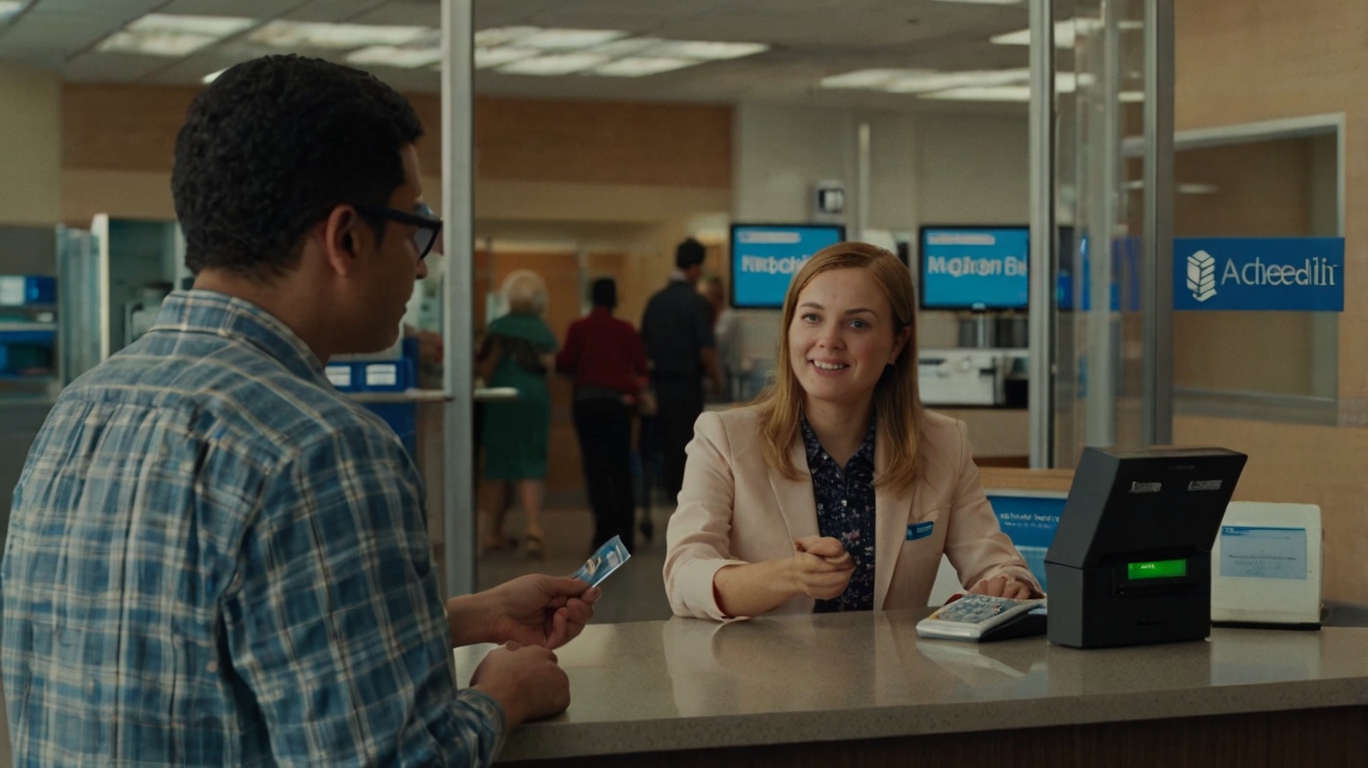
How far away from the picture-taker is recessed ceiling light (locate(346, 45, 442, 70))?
6.54 metres

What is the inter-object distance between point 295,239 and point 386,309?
128mm

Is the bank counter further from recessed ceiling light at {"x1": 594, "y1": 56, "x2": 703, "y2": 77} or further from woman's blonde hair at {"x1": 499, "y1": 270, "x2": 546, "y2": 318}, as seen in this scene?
recessed ceiling light at {"x1": 594, "y1": 56, "x2": 703, "y2": 77}

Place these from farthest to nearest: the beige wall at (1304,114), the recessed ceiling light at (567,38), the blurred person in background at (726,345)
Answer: the blurred person in background at (726,345) → the recessed ceiling light at (567,38) → the beige wall at (1304,114)

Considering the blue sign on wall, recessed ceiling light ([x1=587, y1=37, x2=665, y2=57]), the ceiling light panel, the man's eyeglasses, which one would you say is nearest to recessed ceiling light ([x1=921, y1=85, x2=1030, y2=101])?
recessed ceiling light ([x1=587, y1=37, x2=665, y2=57])

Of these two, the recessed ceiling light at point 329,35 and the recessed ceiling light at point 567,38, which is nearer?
the recessed ceiling light at point 329,35

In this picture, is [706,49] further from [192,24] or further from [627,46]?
[192,24]

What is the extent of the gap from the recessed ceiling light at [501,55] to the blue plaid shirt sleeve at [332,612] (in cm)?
909

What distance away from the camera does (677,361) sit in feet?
32.0

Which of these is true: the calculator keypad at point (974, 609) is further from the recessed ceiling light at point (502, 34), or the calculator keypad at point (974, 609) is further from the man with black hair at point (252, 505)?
the recessed ceiling light at point (502, 34)

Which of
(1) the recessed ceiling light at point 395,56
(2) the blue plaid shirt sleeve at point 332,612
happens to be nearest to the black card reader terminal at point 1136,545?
(2) the blue plaid shirt sleeve at point 332,612

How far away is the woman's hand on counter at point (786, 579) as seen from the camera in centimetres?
259

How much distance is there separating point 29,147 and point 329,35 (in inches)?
52.0

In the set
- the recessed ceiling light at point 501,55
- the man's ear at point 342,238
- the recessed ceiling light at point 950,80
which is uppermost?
the recessed ceiling light at point 950,80

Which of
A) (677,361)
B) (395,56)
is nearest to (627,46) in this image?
(677,361)
